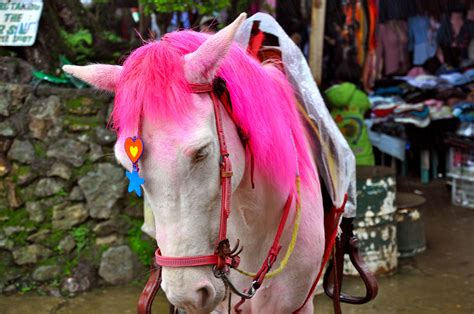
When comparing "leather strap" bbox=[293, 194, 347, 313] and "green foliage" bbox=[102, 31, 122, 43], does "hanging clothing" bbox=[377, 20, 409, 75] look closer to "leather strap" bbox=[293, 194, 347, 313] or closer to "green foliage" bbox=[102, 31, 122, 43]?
"green foliage" bbox=[102, 31, 122, 43]

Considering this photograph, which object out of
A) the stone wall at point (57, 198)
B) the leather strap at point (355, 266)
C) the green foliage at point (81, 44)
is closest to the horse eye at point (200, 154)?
the leather strap at point (355, 266)

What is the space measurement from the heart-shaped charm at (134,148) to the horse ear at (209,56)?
0.80 feet

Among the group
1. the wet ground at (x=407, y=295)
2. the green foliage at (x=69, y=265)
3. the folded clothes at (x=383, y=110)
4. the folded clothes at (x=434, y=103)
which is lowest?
the wet ground at (x=407, y=295)

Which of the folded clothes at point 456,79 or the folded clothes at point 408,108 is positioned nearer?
the folded clothes at point 408,108

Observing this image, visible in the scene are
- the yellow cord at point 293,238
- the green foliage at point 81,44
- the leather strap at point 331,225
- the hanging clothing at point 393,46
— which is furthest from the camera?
the hanging clothing at point 393,46

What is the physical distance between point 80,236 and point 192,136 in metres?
3.70

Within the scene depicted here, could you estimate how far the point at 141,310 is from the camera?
9.68 ft

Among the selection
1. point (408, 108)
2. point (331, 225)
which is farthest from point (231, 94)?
point (408, 108)

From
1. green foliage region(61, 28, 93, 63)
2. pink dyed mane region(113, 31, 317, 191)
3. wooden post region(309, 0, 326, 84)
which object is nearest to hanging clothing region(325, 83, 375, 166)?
wooden post region(309, 0, 326, 84)

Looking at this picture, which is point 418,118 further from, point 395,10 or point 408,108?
point 395,10

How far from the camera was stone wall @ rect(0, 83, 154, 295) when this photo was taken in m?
5.16

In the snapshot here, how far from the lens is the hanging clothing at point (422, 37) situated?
8.69 meters

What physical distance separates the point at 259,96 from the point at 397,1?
7.19 meters

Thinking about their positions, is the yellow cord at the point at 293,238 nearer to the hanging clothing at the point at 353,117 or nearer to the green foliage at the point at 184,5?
the green foliage at the point at 184,5
